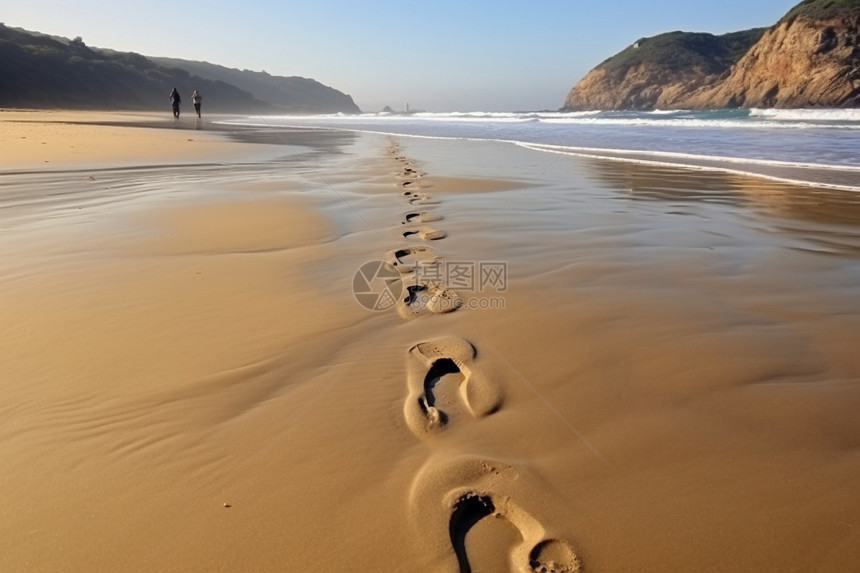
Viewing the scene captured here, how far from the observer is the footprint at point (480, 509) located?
121cm

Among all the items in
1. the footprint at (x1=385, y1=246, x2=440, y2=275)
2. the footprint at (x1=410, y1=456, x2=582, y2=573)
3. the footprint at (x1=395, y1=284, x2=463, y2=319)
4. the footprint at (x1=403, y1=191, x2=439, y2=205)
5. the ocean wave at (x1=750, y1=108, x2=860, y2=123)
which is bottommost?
the footprint at (x1=410, y1=456, x2=582, y2=573)

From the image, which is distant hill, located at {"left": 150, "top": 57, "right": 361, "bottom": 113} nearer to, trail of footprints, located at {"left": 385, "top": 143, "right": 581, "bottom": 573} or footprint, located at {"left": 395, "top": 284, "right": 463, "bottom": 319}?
footprint, located at {"left": 395, "top": 284, "right": 463, "bottom": 319}

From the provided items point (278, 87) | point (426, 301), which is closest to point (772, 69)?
point (426, 301)

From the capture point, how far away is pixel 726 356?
218cm

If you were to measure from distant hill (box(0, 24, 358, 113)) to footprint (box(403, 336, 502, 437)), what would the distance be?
150 feet

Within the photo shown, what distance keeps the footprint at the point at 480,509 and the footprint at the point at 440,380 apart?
244mm

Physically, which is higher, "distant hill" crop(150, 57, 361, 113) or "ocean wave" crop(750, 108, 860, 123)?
"distant hill" crop(150, 57, 361, 113)

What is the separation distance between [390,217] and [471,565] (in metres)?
3.98

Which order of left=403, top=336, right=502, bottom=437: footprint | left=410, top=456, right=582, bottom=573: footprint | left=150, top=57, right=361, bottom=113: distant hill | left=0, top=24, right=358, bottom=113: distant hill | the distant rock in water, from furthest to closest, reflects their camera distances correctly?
left=150, top=57, right=361, bottom=113: distant hill, left=0, top=24, right=358, bottom=113: distant hill, the distant rock in water, left=403, top=336, right=502, bottom=437: footprint, left=410, top=456, right=582, bottom=573: footprint

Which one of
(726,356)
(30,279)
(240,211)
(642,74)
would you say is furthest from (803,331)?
(642,74)

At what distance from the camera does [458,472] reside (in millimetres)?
1478

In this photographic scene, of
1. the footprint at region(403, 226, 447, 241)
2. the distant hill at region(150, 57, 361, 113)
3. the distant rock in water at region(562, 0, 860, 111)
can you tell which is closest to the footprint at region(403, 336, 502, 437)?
the footprint at region(403, 226, 447, 241)

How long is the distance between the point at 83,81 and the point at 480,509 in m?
60.2

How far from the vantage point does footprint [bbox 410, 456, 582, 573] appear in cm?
121
